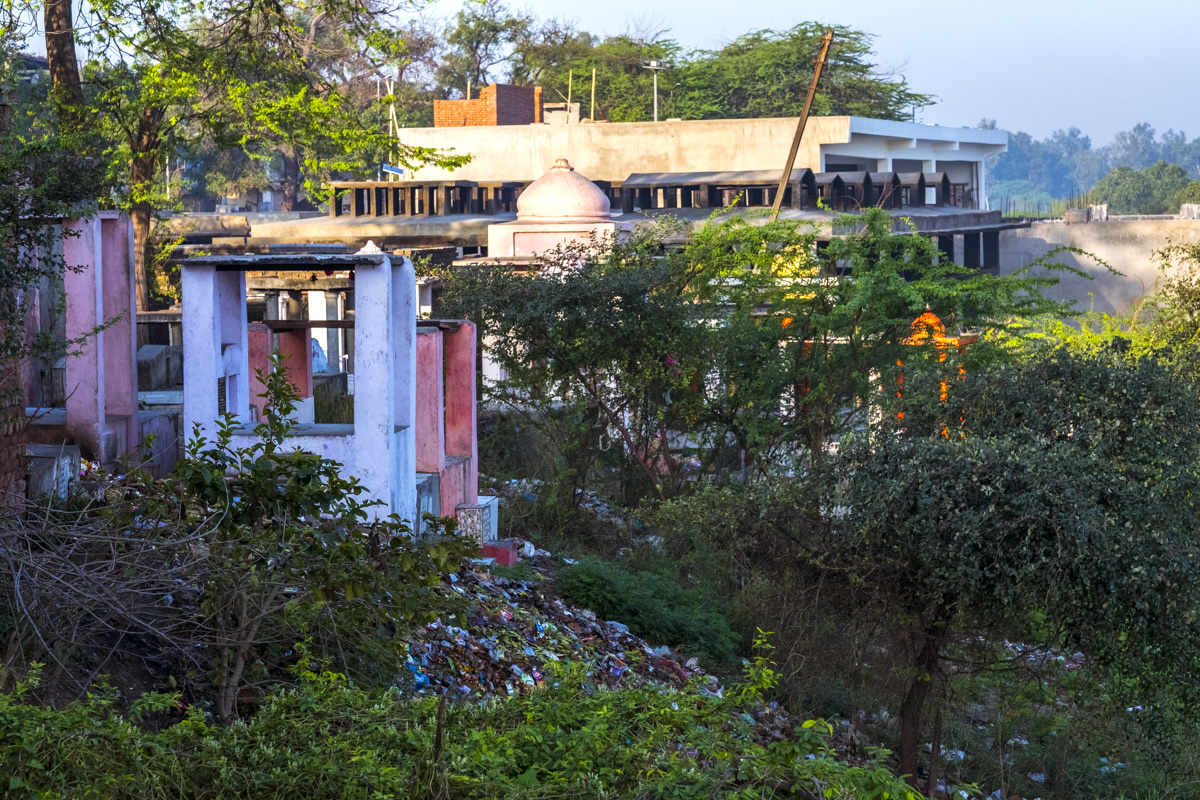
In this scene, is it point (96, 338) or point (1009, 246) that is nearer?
point (96, 338)

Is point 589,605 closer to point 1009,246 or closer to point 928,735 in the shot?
point 928,735

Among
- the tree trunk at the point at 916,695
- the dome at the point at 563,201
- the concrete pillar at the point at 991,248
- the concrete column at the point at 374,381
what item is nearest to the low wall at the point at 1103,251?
the concrete pillar at the point at 991,248

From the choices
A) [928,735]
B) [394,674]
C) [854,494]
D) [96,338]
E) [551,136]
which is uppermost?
[551,136]

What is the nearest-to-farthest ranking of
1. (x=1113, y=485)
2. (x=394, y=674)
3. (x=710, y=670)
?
(x=394, y=674) < (x=1113, y=485) < (x=710, y=670)

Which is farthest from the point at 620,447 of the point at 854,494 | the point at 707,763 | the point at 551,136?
the point at 551,136

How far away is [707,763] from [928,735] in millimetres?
6276

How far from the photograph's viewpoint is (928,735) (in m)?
9.64

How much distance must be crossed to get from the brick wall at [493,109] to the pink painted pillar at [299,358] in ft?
101

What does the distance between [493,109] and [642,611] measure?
33697 millimetres

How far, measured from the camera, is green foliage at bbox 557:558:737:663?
9.27 meters

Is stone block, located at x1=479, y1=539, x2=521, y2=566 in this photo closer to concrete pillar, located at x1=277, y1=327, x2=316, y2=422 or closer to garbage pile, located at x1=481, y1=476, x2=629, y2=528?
concrete pillar, located at x1=277, y1=327, x2=316, y2=422

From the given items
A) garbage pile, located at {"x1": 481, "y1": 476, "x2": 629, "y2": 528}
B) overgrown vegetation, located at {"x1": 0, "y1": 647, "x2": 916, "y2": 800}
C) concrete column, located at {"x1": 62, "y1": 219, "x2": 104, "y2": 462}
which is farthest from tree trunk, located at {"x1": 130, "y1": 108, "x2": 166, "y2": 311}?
overgrown vegetation, located at {"x1": 0, "y1": 647, "x2": 916, "y2": 800}

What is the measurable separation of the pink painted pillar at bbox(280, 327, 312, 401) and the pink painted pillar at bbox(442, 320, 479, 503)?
1.35 metres

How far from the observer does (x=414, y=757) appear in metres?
3.80
